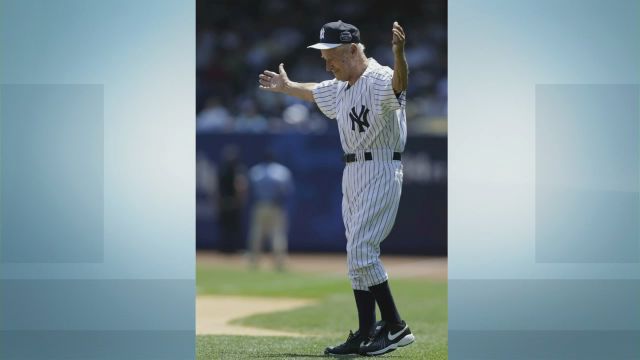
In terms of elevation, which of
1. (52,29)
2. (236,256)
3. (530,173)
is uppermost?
(52,29)

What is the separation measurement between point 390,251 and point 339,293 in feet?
22.6

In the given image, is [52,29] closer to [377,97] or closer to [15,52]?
[15,52]

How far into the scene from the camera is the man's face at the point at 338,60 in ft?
22.8

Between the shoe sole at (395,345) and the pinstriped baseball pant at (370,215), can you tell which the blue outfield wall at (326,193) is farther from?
the shoe sole at (395,345)

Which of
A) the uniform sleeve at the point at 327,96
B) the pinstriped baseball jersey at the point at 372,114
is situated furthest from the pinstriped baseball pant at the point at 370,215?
the uniform sleeve at the point at 327,96

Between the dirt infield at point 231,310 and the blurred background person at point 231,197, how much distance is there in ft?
23.1

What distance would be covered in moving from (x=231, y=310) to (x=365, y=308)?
5.06m

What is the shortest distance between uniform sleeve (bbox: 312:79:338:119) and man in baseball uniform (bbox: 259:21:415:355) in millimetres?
216

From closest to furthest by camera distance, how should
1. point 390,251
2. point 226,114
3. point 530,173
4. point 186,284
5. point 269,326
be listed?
point 186,284
point 530,173
point 269,326
point 390,251
point 226,114

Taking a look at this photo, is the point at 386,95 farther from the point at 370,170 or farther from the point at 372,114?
the point at 370,170

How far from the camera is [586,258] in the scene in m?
7.51

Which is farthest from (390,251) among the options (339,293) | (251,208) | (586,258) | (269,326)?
(586,258)

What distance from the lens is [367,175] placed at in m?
6.93

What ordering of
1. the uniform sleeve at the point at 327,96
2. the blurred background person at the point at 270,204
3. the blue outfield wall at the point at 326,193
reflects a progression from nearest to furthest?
the uniform sleeve at the point at 327,96
the blurred background person at the point at 270,204
the blue outfield wall at the point at 326,193
